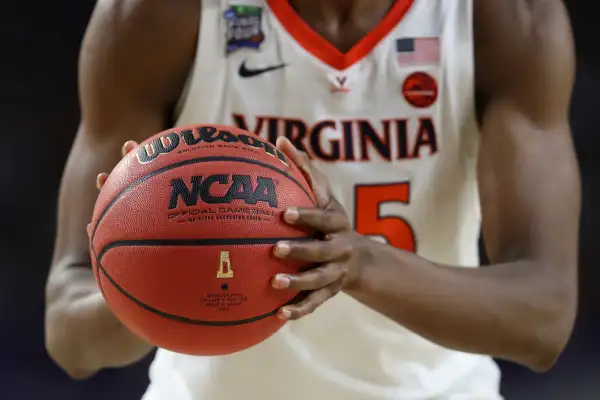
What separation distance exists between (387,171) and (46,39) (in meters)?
1.47

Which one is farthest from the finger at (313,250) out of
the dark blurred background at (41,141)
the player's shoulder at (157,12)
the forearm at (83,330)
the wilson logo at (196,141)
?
the dark blurred background at (41,141)

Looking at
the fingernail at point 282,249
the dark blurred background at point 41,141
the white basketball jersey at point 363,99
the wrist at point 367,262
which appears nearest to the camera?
the fingernail at point 282,249

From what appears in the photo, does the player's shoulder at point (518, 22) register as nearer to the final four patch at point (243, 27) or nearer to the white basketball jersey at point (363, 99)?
the white basketball jersey at point (363, 99)

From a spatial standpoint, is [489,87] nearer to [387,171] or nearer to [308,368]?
[387,171]

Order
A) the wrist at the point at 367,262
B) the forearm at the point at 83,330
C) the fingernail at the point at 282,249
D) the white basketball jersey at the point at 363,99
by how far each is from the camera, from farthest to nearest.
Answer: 1. the white basketball jersey at the point at 363,99
2. the forearm at the point at 83,330
3. the wrist at the point at 367,262
4. the fingernail at the point at 282,249

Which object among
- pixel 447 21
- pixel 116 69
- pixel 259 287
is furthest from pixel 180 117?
pixel 259 287

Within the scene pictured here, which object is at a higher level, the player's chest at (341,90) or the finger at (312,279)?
the player's chest at (341,90)

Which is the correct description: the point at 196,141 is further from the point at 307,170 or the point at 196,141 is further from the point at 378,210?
the point at 378,210

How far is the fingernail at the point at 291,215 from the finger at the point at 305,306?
92mm

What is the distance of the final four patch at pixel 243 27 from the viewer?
1.36 m

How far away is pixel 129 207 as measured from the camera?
3.11 feet

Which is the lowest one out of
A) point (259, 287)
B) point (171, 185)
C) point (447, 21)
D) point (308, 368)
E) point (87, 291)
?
point (308, 368)

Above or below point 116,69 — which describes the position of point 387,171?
below

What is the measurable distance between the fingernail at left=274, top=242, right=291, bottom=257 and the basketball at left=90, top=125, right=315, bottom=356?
0.02 metres
